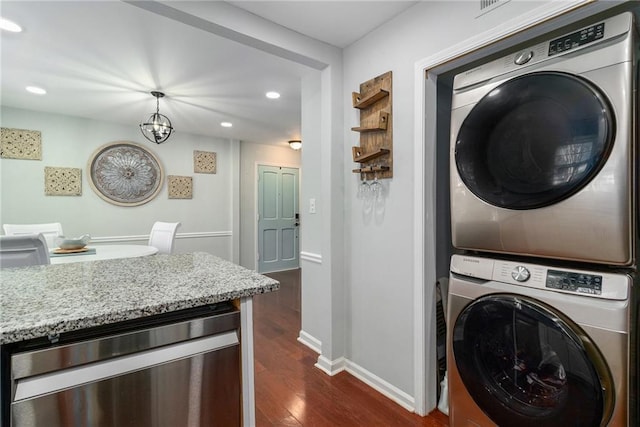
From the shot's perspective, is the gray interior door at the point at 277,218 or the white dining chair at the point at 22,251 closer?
the white dining chair at the point at 22,251

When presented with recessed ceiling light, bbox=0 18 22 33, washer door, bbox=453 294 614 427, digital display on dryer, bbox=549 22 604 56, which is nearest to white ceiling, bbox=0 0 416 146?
recessed ceiling light, bbox=0 18 22 33

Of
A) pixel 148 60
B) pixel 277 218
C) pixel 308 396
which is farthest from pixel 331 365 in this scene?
pixel 277 218

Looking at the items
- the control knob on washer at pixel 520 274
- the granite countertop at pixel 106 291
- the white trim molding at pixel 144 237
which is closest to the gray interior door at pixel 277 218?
the white trim molding at pixel 144 237

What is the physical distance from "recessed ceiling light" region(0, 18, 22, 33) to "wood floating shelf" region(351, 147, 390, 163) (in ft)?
7.86

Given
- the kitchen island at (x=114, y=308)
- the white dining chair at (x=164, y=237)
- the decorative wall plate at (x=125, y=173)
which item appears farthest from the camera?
the decorative wall plate at (x=125, y=173)

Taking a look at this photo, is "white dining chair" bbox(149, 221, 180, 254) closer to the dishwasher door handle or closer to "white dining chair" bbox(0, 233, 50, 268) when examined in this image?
"white dining chair" bbox(0, 233, 50, 268)

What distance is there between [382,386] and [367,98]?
6.18ft

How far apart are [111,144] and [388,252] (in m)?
4.30

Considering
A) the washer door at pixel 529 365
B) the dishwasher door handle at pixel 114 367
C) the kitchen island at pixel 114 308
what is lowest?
the washer door at pixel 529 365

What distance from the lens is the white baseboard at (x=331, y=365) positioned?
6.91ft

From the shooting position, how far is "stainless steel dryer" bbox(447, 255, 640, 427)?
94 centimetres

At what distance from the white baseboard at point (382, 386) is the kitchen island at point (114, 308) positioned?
3.60 feet

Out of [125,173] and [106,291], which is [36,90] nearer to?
[125,173]

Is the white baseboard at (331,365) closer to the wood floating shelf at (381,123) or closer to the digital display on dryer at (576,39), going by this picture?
the wood floating shelf at (381,123)
